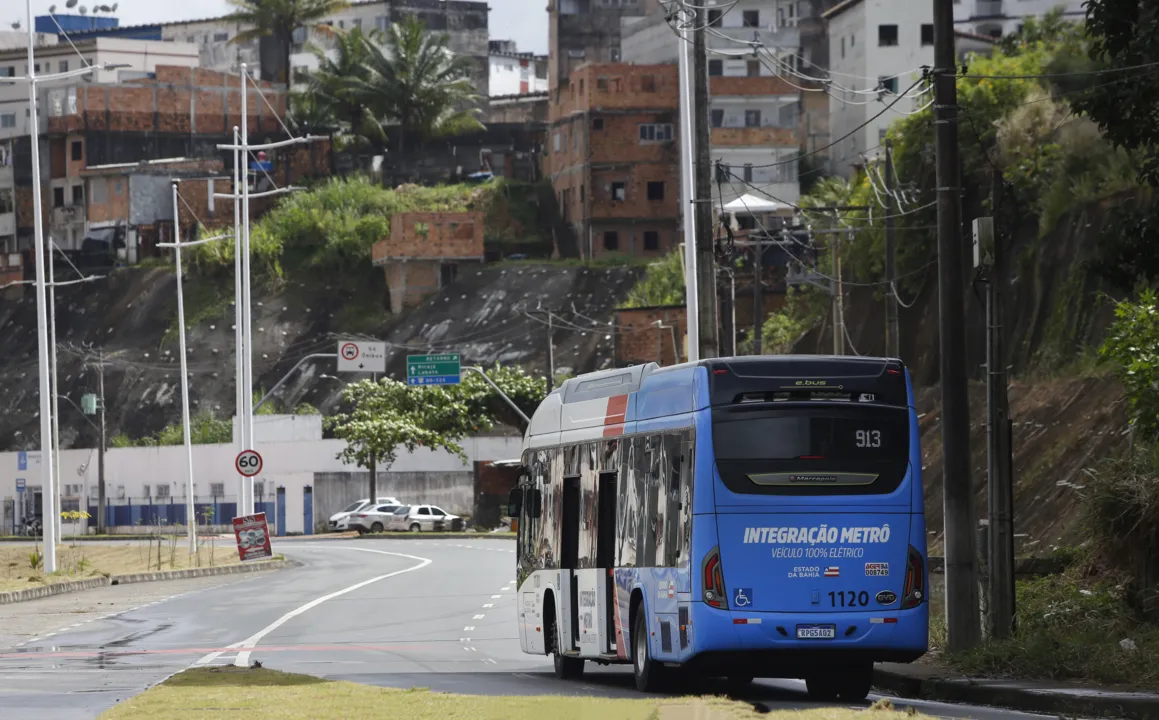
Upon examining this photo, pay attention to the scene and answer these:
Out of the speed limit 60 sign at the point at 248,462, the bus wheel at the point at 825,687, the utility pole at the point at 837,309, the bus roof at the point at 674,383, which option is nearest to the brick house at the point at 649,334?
the utility pole at the point at 837,309

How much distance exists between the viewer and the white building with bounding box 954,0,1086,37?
106 metres

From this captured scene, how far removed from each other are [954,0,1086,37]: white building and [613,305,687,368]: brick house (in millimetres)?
29275

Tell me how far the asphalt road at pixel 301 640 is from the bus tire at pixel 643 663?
0.71 ft

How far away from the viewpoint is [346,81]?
4847 inches

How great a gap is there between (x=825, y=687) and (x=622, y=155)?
97135mm

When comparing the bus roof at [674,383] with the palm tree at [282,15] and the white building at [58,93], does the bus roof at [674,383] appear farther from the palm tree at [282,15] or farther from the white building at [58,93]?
the palm tree at [282,15]

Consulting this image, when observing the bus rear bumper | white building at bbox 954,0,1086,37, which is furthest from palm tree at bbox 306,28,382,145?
the bus rear bumper

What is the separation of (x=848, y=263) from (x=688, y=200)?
29.5 m

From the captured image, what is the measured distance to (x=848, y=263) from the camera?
61.8m

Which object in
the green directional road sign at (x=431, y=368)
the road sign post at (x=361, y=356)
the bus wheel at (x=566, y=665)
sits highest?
the road sign post at (x=361, y=356)

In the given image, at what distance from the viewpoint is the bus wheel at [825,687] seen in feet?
56.8

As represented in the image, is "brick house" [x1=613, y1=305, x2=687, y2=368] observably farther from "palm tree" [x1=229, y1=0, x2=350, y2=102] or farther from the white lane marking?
"palm tree" [x1=229, y1=0, x2=350, y2=102]

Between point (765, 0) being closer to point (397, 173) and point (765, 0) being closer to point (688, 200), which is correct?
point (397, 173)

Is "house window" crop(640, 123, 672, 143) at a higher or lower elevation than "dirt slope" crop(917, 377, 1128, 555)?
higher
